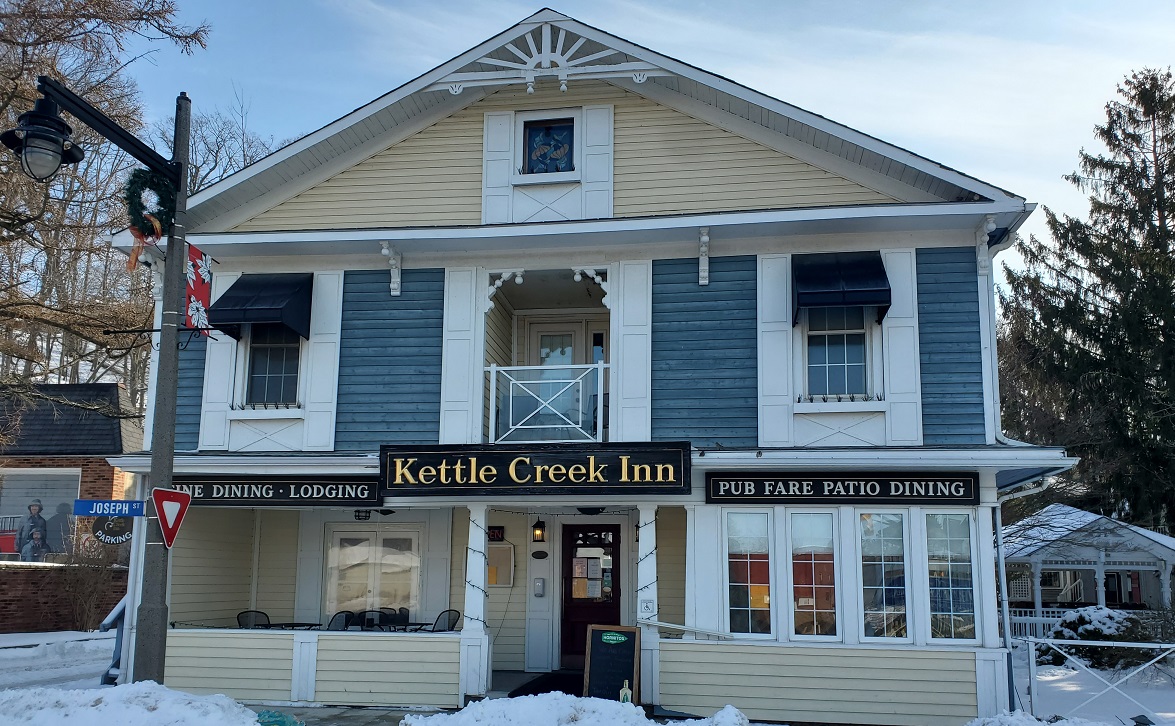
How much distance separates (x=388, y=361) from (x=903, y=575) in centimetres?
705

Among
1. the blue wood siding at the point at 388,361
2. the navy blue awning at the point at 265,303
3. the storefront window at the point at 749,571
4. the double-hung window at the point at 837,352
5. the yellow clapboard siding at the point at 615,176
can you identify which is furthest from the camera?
the blue wood siding at the point at 388,361

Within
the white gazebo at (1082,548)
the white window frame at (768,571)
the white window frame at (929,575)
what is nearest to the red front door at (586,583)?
the white window frame at (768,571)

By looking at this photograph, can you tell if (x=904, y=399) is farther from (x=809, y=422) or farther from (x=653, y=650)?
(x=653, y=650)

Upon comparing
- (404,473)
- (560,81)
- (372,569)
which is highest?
(560,81)

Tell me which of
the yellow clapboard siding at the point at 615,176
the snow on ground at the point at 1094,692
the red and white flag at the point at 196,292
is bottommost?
the snow on ground at the point at 1094,692

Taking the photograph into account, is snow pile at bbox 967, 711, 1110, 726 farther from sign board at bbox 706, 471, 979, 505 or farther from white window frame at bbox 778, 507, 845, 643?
sign board at bbox 706, 471, 979, 505

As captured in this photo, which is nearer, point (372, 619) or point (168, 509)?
point (168, 509)

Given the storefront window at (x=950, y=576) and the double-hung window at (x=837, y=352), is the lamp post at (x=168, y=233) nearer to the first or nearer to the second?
the double-hung window at (x=837, y=352)

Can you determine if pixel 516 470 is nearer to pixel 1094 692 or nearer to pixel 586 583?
pixel 586 583

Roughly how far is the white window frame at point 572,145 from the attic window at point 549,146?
0.03 metres

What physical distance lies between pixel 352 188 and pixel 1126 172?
76.3ft

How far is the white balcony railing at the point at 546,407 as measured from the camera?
1293 centimetres

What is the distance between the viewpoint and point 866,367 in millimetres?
12195

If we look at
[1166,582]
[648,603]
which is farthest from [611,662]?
[1166,582]
